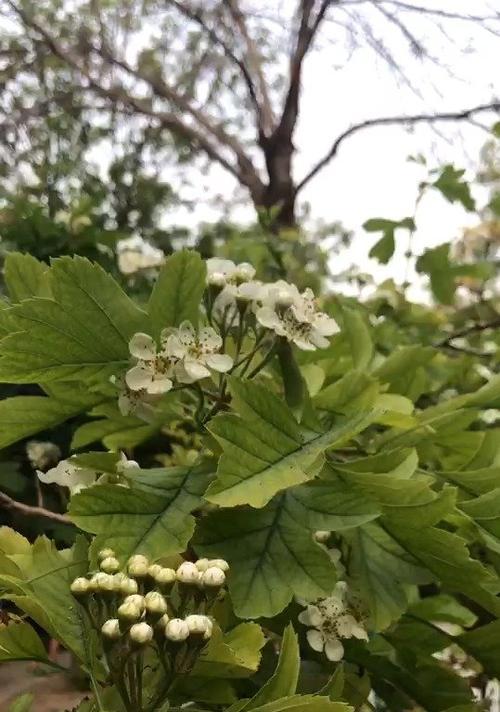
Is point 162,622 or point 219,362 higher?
point 219,362

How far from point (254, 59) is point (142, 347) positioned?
184cm

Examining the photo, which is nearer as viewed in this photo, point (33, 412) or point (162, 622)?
point (162, 622)

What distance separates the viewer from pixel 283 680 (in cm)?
35

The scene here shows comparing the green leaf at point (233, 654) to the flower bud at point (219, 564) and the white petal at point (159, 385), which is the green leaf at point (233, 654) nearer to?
the flower bud at point (219, 564)

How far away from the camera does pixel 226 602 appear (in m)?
0.43

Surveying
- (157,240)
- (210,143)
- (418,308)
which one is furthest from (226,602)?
(210,143)

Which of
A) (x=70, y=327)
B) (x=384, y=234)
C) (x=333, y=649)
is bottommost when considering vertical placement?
(x=333, y=649)

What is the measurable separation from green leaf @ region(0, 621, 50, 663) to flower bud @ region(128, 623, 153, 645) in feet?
0.32

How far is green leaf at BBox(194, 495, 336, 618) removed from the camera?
0.40 metres

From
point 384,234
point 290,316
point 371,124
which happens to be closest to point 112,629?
point 290,316

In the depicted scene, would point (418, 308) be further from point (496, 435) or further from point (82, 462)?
point (82, 462)

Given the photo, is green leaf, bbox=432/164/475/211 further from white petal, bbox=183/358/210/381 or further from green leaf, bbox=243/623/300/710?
green leaf, bbox=243/623/300/710

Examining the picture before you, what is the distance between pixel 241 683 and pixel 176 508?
122 millimetres

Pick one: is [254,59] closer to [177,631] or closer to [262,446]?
[262,446]
